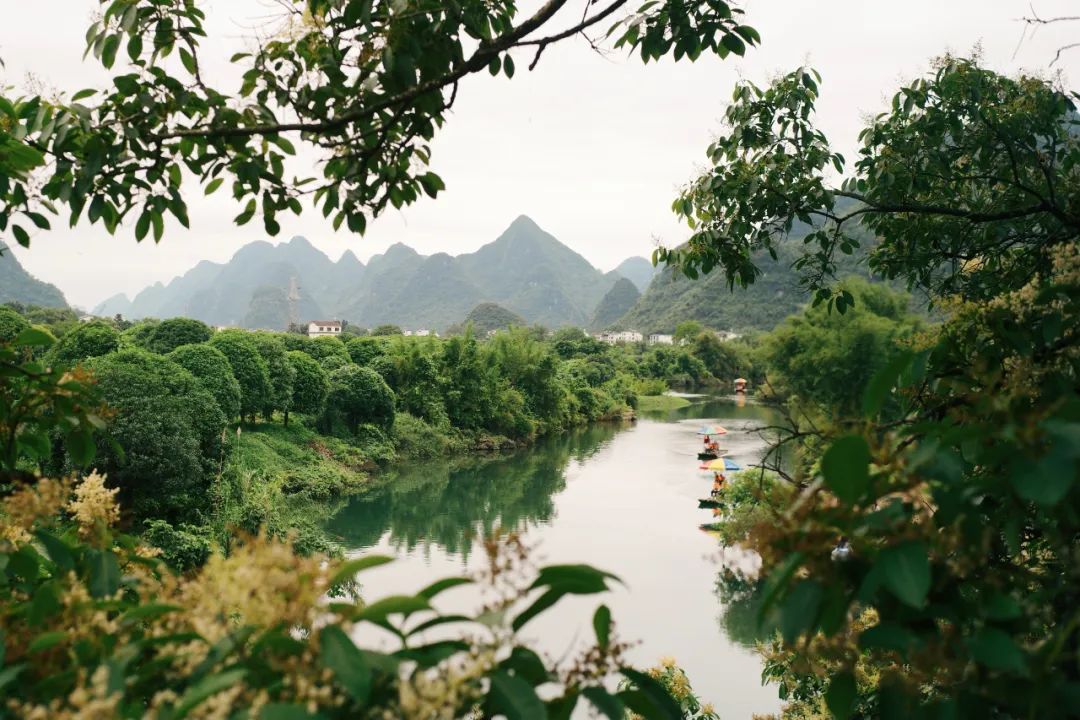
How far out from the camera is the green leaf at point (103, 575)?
2.31 ft

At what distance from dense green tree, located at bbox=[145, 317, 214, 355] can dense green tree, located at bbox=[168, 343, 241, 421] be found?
2.91m

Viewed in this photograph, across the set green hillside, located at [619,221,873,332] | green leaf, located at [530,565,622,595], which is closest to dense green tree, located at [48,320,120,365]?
green leaf, located at [530,565,622,595]

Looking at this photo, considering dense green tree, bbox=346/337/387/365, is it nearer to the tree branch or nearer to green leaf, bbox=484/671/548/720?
the tree branch

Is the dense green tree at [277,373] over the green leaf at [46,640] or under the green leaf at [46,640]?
under

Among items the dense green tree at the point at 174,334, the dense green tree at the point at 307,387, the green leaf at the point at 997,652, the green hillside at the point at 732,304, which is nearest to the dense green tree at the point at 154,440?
the dense green tree at the point at 174,334

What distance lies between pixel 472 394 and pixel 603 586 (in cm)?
2164

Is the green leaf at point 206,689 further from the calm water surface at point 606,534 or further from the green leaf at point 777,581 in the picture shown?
the green leaf at point 777,581

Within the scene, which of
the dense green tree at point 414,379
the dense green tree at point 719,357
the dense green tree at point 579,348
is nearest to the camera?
the dense green tree at point 414,379

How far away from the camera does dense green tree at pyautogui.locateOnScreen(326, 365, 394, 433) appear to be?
17266 millimetres

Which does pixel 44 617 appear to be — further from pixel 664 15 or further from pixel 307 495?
pixel 307 495

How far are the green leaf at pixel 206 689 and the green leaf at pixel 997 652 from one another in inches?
21.4

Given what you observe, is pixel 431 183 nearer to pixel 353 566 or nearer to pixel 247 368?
pixel 353 566

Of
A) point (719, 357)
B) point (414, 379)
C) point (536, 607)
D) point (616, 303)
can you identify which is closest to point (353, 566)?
point (536, 607)

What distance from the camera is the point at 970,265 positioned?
8.38 feet
